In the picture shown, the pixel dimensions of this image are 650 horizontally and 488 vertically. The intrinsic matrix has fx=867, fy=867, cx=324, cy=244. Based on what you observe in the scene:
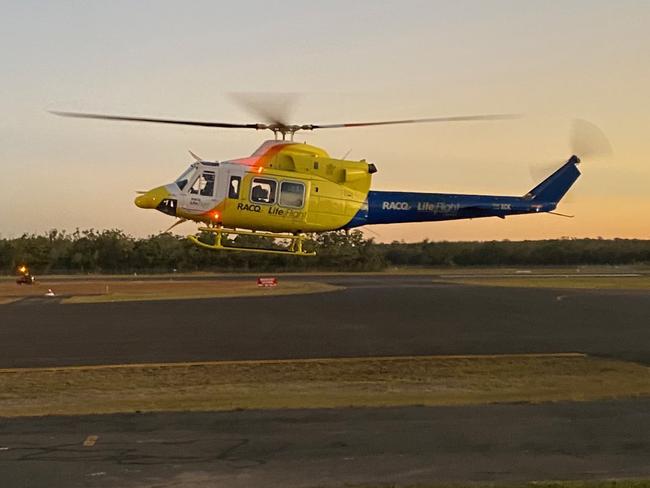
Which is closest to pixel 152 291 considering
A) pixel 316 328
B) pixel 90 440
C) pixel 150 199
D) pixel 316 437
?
pixel 316 328

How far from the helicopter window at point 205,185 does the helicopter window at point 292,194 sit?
1.58 m

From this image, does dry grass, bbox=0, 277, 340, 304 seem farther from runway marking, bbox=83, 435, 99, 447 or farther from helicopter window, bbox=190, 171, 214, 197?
runway marking, bbox=83, 435, 99, 447

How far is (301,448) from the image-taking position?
10.4m

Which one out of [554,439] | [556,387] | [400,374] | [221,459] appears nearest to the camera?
[221,459]

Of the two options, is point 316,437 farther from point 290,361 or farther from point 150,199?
point 150,199

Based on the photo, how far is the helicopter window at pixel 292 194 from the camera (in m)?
19.2

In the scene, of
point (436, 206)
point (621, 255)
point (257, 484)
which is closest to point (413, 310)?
point (436, 206)

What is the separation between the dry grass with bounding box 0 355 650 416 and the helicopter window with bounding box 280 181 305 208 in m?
3.53

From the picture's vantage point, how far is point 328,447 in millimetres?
10469

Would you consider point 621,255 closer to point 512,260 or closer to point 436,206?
point 512,260

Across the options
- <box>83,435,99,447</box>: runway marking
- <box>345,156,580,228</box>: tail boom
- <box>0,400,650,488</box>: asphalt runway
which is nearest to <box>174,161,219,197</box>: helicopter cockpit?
<box>345,156,580,228</box>: tail boom

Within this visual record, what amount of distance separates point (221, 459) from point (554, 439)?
4.17 metres

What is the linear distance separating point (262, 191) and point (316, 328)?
328 inches

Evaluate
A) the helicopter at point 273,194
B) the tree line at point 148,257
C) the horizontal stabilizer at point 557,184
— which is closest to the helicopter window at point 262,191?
the helicopter at point 273,194
